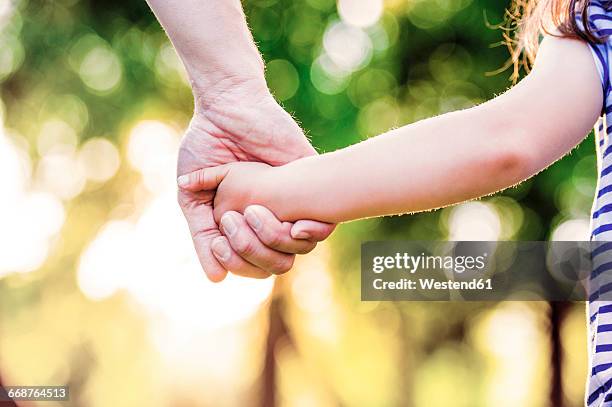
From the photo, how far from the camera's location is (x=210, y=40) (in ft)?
7.88

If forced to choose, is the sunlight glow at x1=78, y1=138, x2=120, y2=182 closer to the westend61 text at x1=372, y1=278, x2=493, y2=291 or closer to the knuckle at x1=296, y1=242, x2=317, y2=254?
the westend61 text at x1=372, y1=278, x2=493, y2=291

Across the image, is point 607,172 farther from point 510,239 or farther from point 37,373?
point 37,373

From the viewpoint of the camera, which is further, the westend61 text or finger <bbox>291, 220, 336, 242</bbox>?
the westend61 text

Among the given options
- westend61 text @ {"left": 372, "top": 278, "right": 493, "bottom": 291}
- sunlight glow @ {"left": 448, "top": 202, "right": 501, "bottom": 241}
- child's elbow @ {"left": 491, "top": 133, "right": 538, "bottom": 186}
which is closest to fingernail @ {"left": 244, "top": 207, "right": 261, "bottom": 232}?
child's elbow @ {"left": 491, "top": 133, "right": 538, "bottom": 186}

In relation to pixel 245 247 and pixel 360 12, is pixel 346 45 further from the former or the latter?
pixel 245 247

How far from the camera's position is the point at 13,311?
12617 mm

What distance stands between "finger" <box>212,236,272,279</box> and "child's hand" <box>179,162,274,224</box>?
76 millimetres

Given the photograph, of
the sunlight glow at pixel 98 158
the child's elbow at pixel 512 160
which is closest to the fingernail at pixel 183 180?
the child's elbow at pixel 512 160

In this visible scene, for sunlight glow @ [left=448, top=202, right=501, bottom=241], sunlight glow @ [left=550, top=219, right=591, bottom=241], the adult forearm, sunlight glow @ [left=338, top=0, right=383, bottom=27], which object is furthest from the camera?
sunlight glow @ [left=448, top=202, right=501, bottom=241]

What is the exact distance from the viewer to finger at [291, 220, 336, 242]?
6.98ft

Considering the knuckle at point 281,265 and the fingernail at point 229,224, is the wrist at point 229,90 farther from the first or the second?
the knuckle at point 281,265

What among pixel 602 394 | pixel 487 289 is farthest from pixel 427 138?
pixel 487 289

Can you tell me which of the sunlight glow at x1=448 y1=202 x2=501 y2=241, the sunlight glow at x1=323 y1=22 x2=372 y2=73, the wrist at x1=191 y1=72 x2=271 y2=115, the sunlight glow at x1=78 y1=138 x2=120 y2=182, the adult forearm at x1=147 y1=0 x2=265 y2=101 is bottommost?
the wrist at x1=191 y1=72 x2=271 y2=115

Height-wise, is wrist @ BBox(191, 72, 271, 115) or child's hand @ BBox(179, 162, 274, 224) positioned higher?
wrist @ BBox(191, 72, 271, 115)
